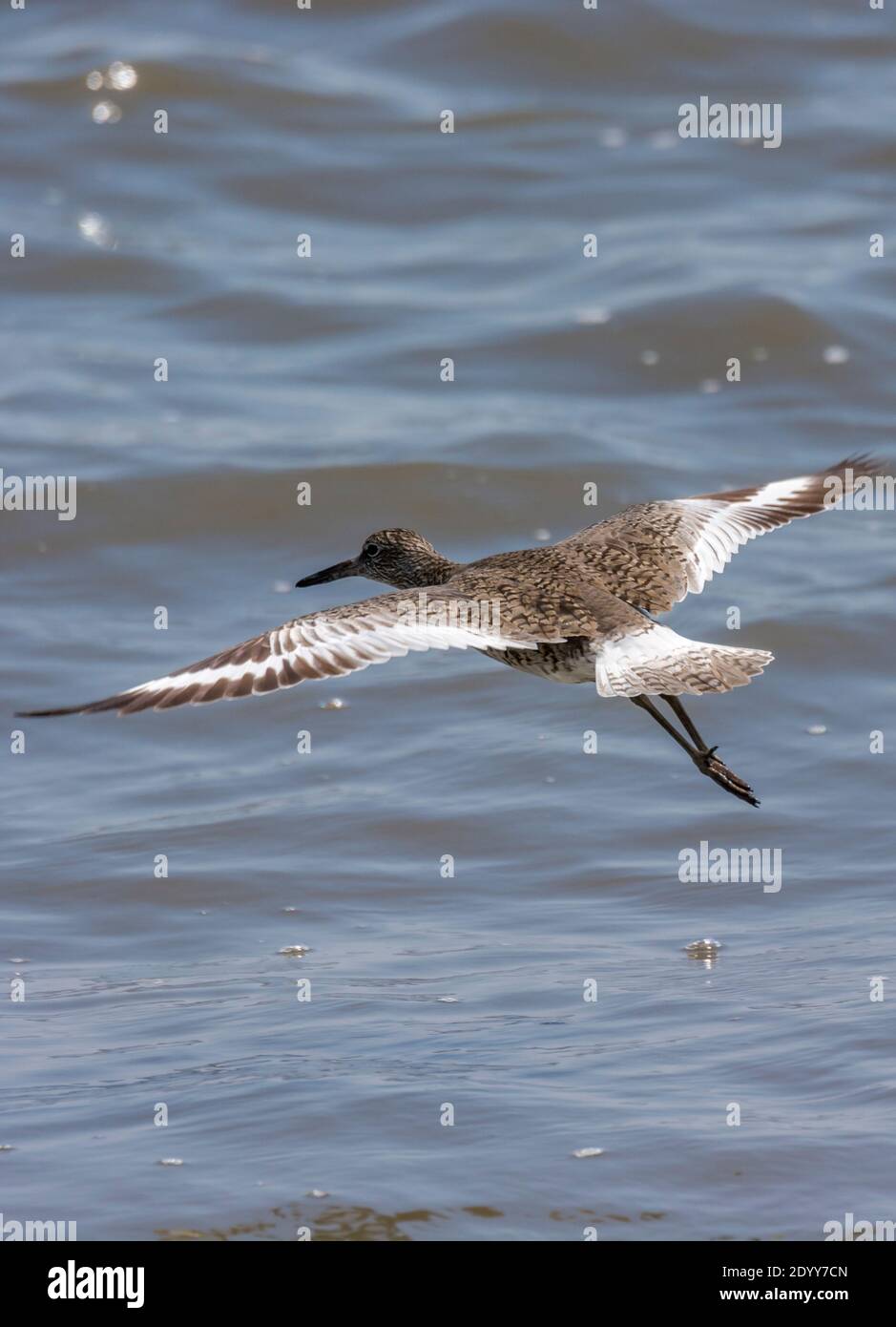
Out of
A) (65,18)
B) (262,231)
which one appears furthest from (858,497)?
(65,18)

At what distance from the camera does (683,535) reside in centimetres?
752

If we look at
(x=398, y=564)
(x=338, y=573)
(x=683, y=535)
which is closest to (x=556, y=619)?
(x=683, y=535)

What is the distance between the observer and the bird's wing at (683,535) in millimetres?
7078

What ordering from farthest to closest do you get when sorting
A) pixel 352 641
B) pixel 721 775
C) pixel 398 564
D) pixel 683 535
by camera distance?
pixel 398 564
pixel 683 535
pixel 721 775
pixel 352 641

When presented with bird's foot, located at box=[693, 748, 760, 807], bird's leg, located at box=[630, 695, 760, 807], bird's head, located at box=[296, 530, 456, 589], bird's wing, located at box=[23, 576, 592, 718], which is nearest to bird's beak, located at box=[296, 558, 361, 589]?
bird's head, located at box=[296, 530, 456, 589]

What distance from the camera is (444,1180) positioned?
211 inches

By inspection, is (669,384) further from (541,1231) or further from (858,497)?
(541,1231)

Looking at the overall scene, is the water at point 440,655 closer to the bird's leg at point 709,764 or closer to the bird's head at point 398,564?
the bird's leg at point 709,764

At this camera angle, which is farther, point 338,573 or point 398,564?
point 338,573

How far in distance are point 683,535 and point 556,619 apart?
1296 mm

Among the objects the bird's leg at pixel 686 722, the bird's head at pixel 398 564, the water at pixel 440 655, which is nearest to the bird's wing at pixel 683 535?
the bird's leg at pixel 686 722

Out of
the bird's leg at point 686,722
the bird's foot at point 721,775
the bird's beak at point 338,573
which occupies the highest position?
the bird's beak at point 338,573

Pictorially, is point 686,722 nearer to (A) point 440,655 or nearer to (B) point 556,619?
(B) point 556,619
